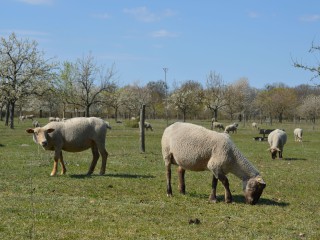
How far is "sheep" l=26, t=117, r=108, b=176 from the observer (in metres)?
17.0

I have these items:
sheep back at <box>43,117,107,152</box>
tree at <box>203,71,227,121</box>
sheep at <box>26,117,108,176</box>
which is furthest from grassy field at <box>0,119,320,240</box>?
tree at <box>203,71,227,121</box>

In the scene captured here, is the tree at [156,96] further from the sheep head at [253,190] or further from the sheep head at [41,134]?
the sheep head at [253,190]

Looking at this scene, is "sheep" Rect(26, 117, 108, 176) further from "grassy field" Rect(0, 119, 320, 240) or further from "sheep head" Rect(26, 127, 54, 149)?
"grassy field" Rect(0, 119, 320, 240)

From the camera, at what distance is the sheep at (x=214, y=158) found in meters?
12.7

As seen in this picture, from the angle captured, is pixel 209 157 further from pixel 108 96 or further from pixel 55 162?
pixel 108 96

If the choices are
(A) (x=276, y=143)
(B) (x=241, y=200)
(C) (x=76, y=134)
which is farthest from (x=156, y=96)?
(B) (x=241, y=200)

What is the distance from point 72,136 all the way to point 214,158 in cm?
678

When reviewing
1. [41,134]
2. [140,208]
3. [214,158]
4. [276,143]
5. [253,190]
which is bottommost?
[140,208]

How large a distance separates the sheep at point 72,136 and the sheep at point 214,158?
4.78m

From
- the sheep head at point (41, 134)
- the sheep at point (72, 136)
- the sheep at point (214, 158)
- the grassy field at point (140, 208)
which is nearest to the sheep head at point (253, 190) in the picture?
the sheep at point (214, 158)

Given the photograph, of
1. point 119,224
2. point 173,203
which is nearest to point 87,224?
point 119,224

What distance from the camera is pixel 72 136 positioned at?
17.4 metres

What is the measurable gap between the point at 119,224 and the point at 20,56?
2420 inches

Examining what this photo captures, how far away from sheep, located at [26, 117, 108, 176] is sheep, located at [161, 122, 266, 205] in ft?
15.7
